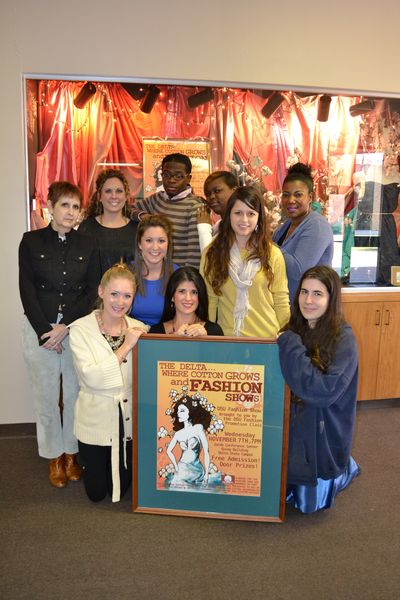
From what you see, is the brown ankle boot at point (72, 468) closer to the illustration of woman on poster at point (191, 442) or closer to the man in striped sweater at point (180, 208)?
the illustration of woman on poster at point (191, 442)

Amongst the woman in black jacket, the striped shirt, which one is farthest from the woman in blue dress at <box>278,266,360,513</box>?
the woman in black jacket

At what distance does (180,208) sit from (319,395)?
5.68ft

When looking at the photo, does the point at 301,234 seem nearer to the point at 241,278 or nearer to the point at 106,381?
the point at 241,278

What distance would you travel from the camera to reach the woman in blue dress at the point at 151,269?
10.2 ft

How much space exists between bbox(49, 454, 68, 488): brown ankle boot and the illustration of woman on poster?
0.86m

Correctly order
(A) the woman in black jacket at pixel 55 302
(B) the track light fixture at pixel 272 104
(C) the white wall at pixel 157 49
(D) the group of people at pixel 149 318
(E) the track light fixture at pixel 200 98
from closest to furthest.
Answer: (D) the group of people at pixel 149 318
(A) the woman in black jacket at pixel 55 302
(C) the white wall at pixel 157 49
(E) the track light fixture at pixel 200 98
(B) the track light fixture at pixel 272 104

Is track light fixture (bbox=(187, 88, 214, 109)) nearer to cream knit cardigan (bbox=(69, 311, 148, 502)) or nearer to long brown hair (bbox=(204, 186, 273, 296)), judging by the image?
long brown hair (bbox=(204, 186, 273, 296))

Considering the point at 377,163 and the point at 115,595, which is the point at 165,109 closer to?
the point at 377,163

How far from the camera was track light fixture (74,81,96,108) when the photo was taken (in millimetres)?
4211

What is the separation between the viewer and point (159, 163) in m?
4.41

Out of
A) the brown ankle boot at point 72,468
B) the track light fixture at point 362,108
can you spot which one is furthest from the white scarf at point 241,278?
the track light fixture at point 362,108

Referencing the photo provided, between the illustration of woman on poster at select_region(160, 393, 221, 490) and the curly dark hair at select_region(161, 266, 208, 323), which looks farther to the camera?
the curly dark hair at select_region(161, 266, 208, 323)

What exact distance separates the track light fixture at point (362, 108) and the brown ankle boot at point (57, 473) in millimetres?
3778

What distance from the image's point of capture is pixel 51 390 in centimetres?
330
